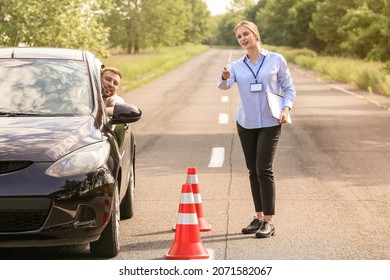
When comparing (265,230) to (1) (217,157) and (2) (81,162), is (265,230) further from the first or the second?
(1) (217,157)

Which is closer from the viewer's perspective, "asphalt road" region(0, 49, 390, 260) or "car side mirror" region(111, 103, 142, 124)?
"asphalt road" region(0, 49, 390, 260)

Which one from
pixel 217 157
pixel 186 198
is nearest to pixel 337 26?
pixel 217 157

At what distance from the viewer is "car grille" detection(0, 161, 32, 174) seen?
6.58 meters

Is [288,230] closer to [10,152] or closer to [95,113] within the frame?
[95,113]

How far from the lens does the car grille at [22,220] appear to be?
21.4 feet

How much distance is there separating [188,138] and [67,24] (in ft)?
39.4

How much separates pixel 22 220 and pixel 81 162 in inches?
23.0

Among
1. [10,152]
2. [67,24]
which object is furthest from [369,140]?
[67,24]

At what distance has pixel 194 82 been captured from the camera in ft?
133

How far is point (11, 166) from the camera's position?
6.60 meters

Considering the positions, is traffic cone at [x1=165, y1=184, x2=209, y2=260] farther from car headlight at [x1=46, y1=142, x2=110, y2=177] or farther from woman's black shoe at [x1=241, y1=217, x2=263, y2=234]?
woman's black shoe at [x1=241, y1=217, x2=263, y2=234]

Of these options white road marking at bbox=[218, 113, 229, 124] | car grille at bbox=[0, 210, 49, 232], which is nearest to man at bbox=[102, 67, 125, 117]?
car grille at bbox=[0, 210, 49, 232]

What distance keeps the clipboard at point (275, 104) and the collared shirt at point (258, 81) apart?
0.15 feet

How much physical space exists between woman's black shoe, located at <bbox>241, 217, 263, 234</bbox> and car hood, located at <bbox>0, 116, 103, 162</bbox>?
1.70m
